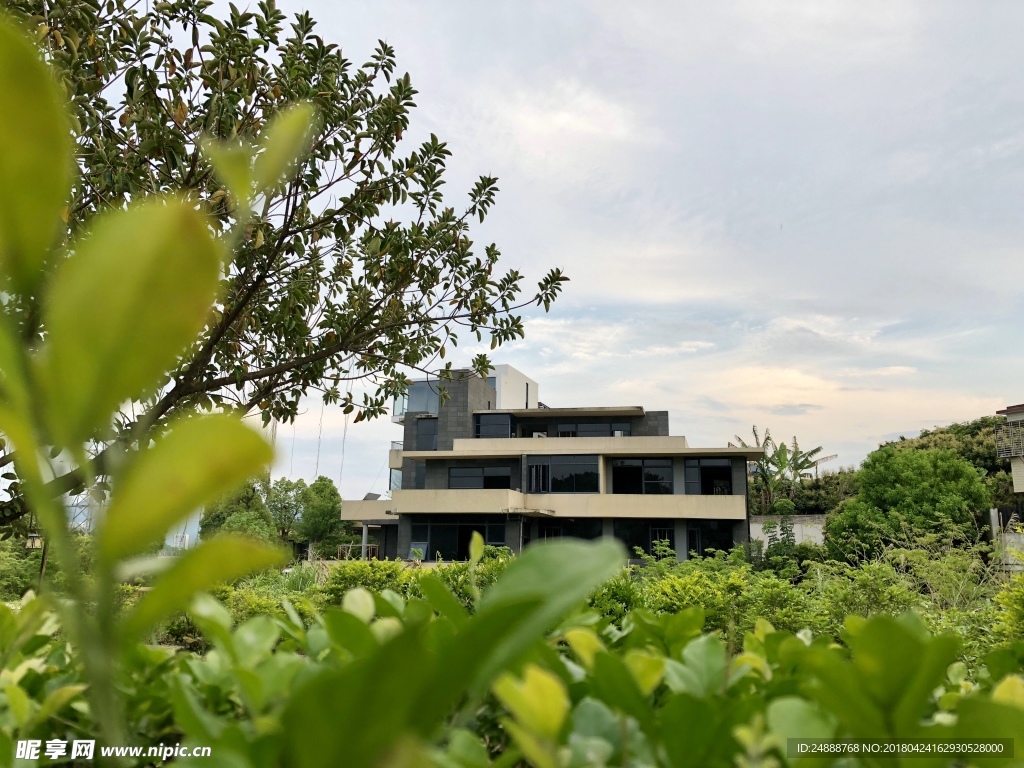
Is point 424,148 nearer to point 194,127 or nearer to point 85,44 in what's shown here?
point 194,127

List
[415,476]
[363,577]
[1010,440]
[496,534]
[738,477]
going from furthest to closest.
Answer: [415,476] < [1010,440] < [496,534] < [738,477] < [363,577]

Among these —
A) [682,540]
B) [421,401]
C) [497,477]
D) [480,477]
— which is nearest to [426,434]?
[421,401]

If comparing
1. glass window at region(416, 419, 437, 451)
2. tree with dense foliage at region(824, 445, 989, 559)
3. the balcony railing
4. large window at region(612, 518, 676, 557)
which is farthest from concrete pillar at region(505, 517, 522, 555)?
the balcony railing

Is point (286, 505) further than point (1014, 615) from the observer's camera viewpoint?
Yes

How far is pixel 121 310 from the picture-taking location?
0.97 ft

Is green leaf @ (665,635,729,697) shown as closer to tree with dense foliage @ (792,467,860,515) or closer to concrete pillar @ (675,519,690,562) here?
concrete pillar @ (675,519,690,562)

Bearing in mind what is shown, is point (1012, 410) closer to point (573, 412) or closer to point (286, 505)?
point (573, 412)

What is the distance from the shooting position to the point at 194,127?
315cm

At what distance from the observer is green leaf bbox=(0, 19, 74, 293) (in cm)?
29

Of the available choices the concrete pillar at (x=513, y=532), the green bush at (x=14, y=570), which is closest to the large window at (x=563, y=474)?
the concrete pillar at (x=513, y=532)

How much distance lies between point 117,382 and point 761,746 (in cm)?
43

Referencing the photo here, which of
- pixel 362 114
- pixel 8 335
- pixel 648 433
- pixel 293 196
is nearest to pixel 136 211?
pixel 8 335

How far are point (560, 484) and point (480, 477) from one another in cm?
290

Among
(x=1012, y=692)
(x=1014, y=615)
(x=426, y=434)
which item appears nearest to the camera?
(x=1012, y=692)
